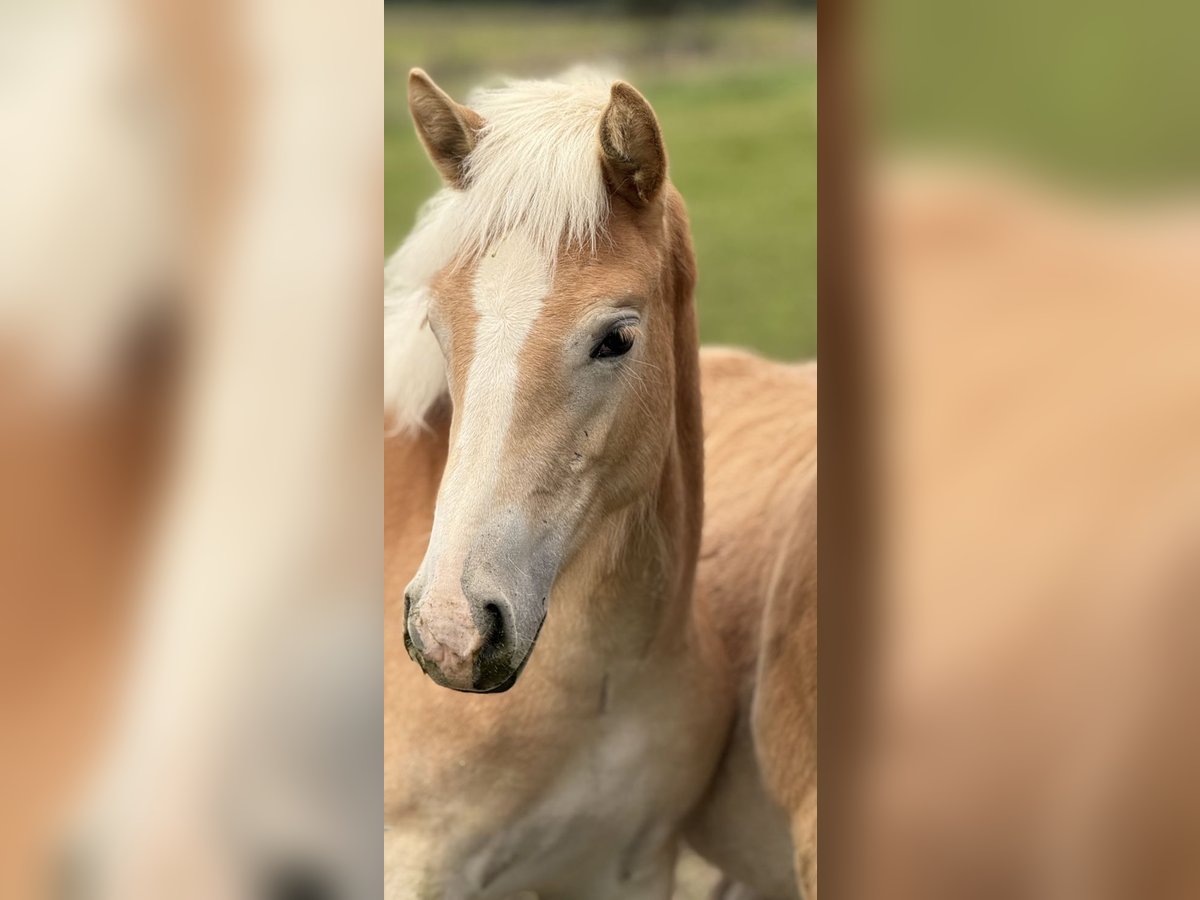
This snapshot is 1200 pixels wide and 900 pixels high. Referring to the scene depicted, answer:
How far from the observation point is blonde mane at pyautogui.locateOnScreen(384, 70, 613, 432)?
3.85 ft

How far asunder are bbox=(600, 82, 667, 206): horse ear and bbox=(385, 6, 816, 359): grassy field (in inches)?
9.8

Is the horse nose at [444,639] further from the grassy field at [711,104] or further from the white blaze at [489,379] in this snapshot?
the grassy field at [711,104]

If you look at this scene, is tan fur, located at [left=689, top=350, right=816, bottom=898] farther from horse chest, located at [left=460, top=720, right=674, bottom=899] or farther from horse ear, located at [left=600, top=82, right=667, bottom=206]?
horse ear, located at [left=600, top=82, right=667, bottom=206]

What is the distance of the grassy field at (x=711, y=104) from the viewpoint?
57.2 inches

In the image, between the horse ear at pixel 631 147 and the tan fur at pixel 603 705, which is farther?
the tan fur at pixel 603 705

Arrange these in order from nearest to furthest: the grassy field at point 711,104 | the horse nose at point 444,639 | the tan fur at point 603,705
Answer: the horse nose at point 444,639 < the tan fur at point 603,705 < the grassy field at point 711,104

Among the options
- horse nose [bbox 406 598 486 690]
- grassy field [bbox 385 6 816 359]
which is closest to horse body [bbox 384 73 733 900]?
horse nose [bbox 406 598 486 690]

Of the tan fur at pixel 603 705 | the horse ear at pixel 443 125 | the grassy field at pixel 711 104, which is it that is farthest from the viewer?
the grassy field at pixel 711 104

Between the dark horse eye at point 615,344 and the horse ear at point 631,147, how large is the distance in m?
0.14

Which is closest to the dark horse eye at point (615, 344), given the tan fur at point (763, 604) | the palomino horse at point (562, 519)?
the palomino horse at point (562, 519)

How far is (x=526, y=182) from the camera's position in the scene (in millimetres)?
1187
